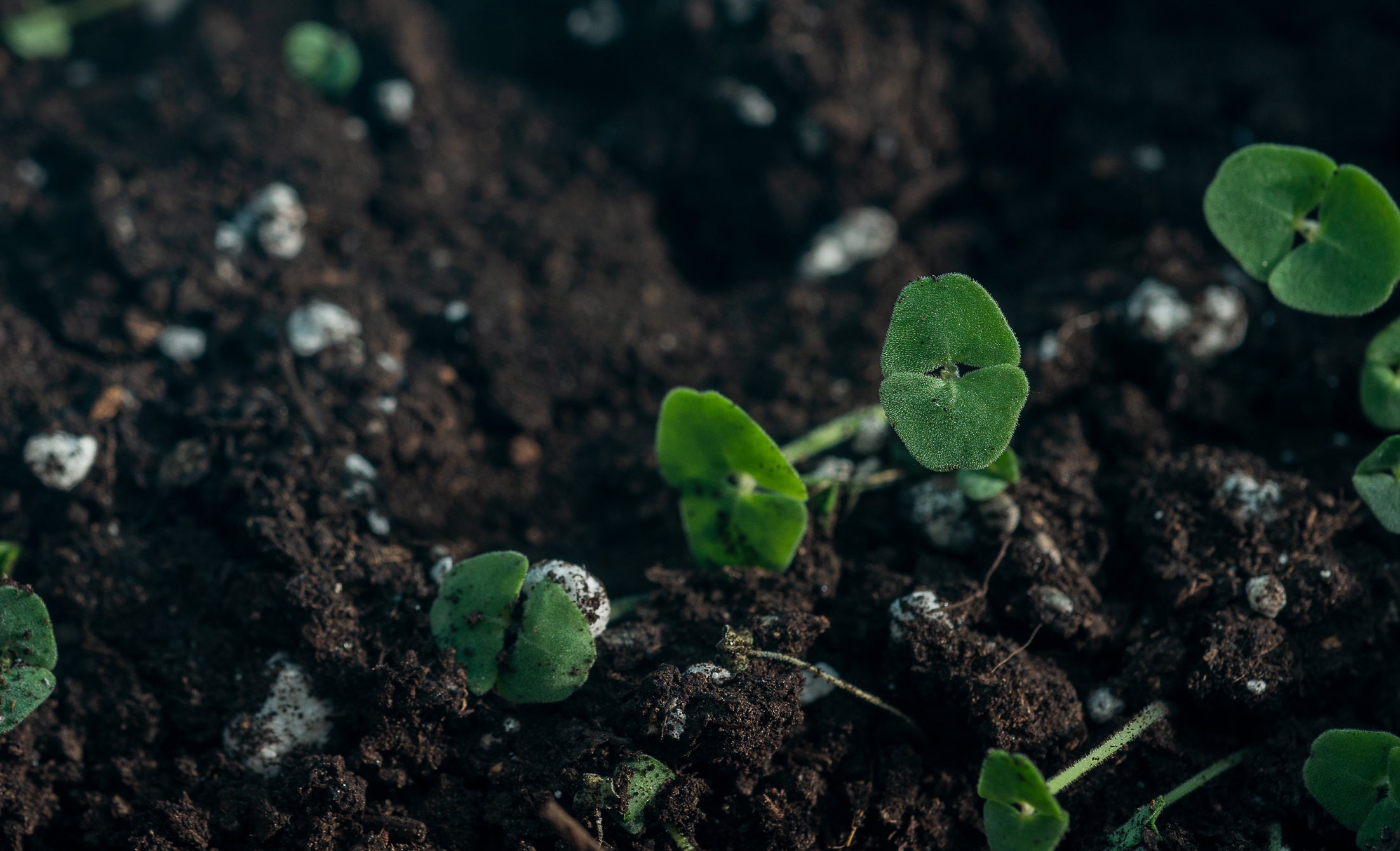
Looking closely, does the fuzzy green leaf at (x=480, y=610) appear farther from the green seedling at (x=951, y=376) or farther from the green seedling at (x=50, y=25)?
the green seedling at (x=50, y=25)

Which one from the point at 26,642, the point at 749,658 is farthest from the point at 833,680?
the point at 26,642

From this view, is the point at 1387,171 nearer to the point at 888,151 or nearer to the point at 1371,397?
the point at 1371,397

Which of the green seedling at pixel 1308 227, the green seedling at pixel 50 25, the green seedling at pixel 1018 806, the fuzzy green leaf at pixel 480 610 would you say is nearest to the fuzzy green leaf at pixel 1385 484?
the green seedling at pixel 1308 227

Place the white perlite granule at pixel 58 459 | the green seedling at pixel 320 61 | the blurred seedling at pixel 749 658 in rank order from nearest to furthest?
the blurred seedling at pixel 749 658, the white perlite granule at pixel 58 459, the green seedling at pixel 320 61

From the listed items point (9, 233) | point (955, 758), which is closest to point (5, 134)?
point (9, 233)

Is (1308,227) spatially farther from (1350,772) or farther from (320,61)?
(320,61)
